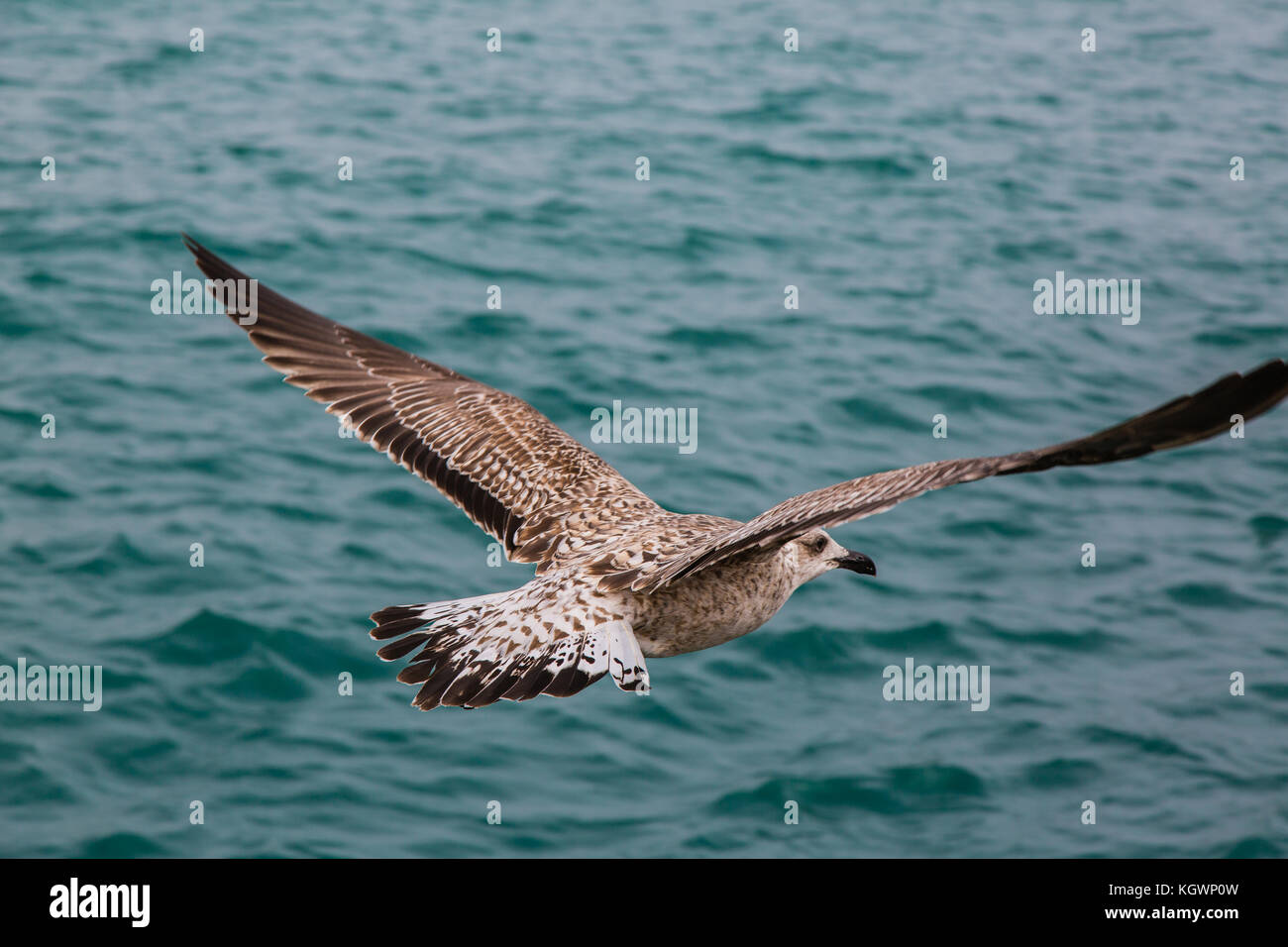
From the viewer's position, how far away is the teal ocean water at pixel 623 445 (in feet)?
40.8

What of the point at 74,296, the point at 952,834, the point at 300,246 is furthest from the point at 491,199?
the point at 952,834

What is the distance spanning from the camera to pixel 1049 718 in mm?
13914

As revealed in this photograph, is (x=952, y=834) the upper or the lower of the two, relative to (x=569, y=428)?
lower

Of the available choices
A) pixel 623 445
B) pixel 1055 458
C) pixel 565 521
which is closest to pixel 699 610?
pixel 565 521

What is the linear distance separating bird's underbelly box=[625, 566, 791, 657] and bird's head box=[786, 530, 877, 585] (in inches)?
11.2

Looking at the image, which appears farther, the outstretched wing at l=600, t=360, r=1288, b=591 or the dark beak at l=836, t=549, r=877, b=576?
the dark beak at l=836, t=549, r=877, b=576

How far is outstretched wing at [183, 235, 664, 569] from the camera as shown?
7016 millimetres

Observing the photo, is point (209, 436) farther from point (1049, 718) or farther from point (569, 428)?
point (1049, 718)

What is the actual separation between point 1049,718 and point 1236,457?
5.55m

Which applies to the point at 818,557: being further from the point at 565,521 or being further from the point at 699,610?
the point at 565,521

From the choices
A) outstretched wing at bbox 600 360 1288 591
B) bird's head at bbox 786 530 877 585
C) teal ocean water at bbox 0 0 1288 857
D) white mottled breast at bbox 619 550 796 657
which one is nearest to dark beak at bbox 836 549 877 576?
bird's head at bbox 786 530 877 585

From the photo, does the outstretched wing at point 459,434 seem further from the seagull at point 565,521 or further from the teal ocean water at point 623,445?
the teal ocean water at point 623,445

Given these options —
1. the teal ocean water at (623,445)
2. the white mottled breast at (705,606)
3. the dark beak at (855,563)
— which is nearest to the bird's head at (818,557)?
the dark beak at (855,563)

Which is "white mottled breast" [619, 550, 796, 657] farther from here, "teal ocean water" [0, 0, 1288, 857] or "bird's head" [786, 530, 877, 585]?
"teal ocean water" [0, 0, 1288, 857]
